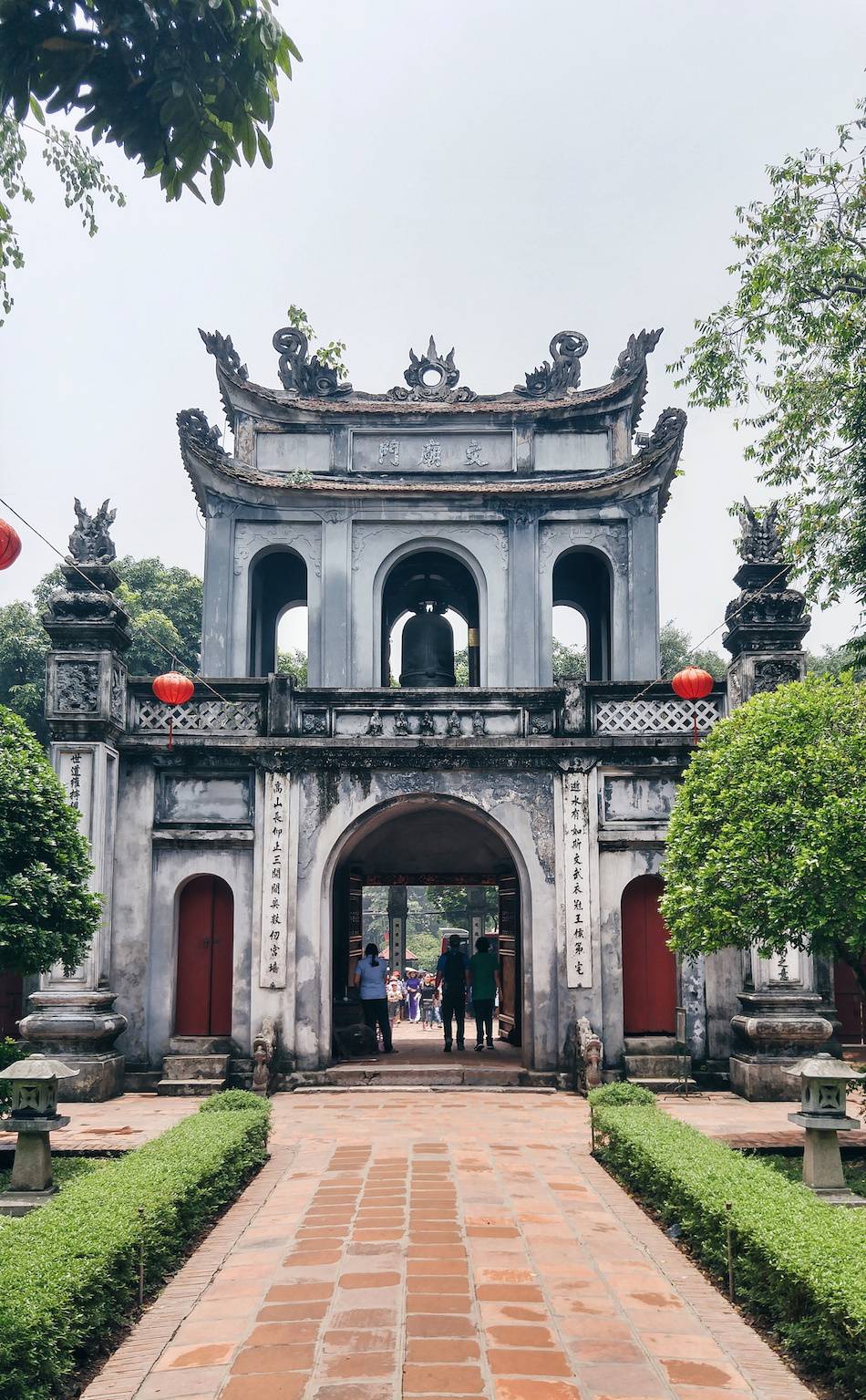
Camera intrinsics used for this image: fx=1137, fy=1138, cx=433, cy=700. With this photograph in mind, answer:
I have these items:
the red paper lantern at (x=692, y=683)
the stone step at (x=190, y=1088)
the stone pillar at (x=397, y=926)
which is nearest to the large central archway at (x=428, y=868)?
the stone step at (x=190, y=1088)

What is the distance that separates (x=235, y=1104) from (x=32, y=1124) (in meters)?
2.47

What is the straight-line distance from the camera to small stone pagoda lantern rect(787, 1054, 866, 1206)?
8125 millimetres

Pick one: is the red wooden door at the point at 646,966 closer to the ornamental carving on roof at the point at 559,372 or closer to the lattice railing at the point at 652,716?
the lattice railing at the point at 652,716

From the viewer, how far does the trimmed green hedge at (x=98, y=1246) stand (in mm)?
5020

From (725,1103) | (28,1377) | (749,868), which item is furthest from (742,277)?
(28,1377)

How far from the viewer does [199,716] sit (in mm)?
14789

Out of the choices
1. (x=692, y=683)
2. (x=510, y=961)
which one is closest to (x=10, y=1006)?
(x=510, y=961)

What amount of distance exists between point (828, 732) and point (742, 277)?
797cm

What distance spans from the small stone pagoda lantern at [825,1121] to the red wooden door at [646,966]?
6.16m

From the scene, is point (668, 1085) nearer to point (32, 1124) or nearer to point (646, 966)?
point (646, 966)

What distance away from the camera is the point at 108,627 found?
14141mm

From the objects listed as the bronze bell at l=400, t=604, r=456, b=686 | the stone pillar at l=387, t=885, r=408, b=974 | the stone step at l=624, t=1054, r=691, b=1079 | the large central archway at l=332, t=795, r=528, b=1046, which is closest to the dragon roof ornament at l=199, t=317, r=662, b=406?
the bronze bell at l=400, t=604, r=456, b=686

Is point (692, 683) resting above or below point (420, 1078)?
above

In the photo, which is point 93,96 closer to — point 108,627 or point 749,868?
point 749,868
